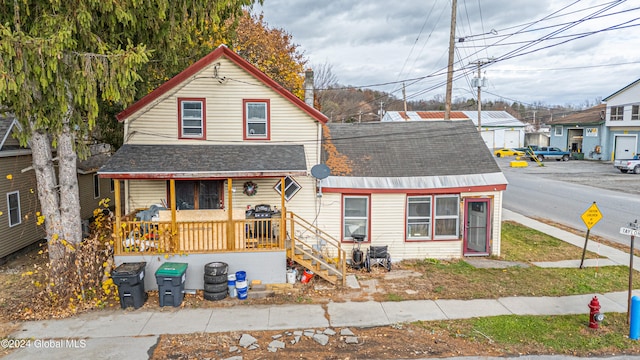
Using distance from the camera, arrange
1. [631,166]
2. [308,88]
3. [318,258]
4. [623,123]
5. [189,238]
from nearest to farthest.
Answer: [189,238] → [318,258] → [308,88] → [631,166] → [623,123]

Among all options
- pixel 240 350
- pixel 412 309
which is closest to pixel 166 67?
pixel 240 350

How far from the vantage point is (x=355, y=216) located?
14062 millimetres

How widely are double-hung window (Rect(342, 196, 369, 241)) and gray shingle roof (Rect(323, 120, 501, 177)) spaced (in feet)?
3.01

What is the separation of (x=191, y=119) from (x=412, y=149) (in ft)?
26.0

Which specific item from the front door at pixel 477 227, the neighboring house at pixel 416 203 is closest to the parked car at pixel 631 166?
the neighboring house at pixel 416 203

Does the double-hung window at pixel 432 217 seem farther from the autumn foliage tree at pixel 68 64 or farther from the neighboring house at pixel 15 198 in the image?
the neighboring house at pixel 15 198

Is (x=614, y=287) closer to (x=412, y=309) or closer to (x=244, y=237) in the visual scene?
(x=412, y=309)

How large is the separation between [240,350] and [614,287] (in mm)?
10444

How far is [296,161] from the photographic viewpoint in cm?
1242

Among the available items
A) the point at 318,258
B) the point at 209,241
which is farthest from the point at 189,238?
the point at 318,258

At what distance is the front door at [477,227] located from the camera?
47.1ft

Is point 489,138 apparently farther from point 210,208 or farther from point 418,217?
point 210,208

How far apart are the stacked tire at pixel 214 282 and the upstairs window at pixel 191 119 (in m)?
4.64

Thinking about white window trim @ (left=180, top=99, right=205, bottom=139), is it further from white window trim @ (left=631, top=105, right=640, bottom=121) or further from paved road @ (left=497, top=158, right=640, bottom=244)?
white window trim @ (left=631, top=105, right=640, bottom=121)
